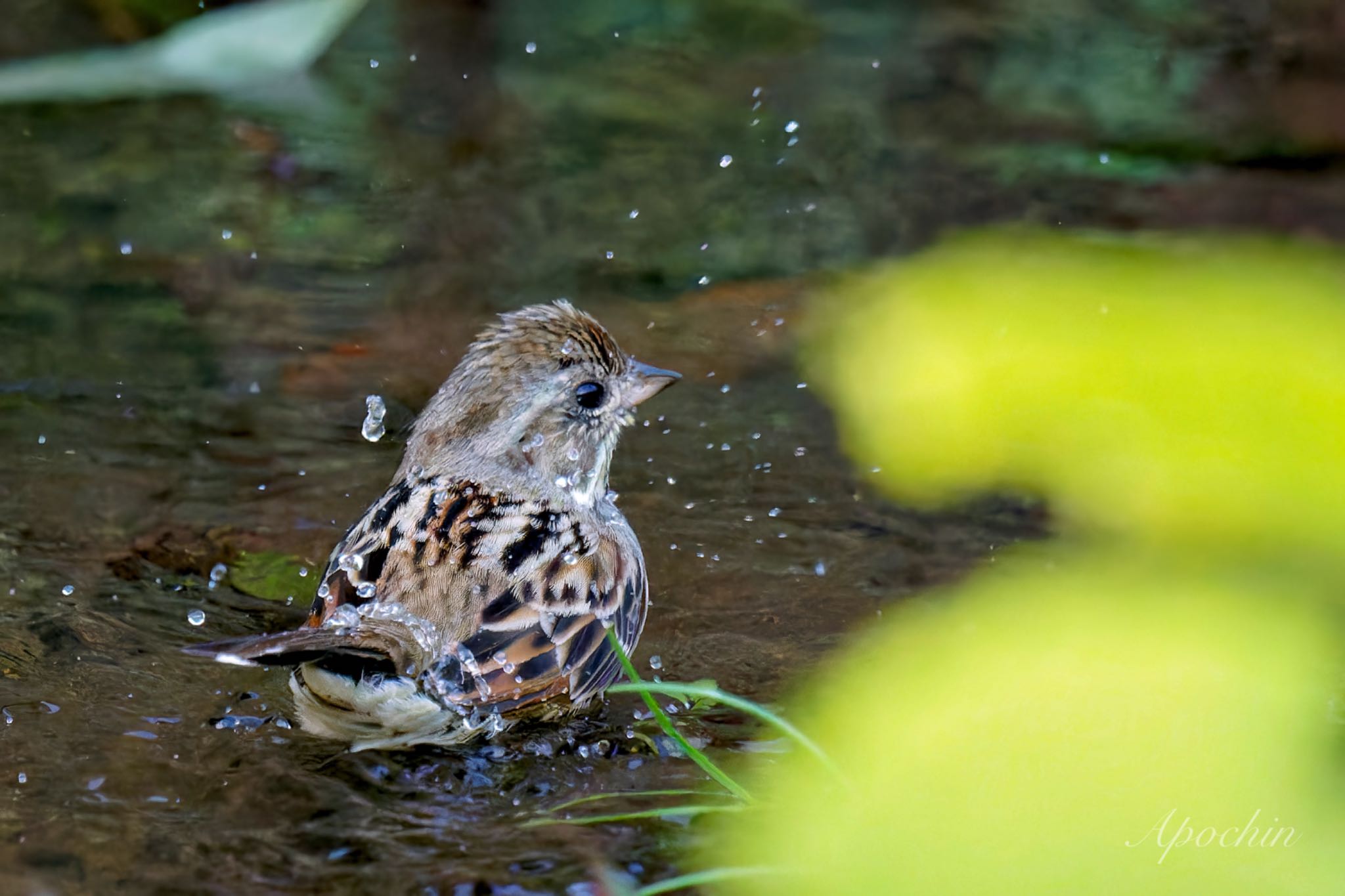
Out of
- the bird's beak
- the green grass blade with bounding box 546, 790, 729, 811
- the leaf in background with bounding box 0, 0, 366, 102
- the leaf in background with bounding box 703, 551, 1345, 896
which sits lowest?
the green grass blade with bounding box 546, 790, 729, 811

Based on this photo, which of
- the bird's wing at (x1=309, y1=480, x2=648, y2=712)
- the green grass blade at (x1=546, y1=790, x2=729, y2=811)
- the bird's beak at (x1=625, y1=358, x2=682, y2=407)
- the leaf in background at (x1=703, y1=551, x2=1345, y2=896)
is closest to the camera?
the leaf in background at (x1=703, y1=551, x2=1345, y2=896)

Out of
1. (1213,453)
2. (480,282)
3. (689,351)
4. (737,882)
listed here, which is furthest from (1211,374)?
(480,282)

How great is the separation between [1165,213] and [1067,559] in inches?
252

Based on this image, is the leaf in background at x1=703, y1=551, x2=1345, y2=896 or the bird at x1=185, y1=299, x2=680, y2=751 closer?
the leaf in background at x1=703, y1=551, x2=1345, y2=896

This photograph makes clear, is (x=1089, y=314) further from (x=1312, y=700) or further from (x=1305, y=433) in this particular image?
(x=1312, y=700)

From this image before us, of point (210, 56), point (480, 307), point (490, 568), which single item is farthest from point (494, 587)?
point (480, 307)

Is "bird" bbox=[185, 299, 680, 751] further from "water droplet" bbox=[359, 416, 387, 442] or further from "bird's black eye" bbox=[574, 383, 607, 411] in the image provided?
"water droplet" bbox=[359, 416, 387, 442]

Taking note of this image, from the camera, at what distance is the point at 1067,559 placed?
1885mm

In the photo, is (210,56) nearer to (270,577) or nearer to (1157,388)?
(270,577)

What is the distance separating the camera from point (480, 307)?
7172 millimetres

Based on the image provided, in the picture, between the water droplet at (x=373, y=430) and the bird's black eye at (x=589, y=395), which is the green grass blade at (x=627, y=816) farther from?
the water droplet at (x=373, y=430)

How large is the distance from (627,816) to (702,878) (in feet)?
2.89

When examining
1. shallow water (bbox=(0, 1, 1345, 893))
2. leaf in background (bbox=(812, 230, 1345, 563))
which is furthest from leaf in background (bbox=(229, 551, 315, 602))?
leaf in background (bbox=(812, 230, 1345, 563))

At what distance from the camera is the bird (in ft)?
12.5
